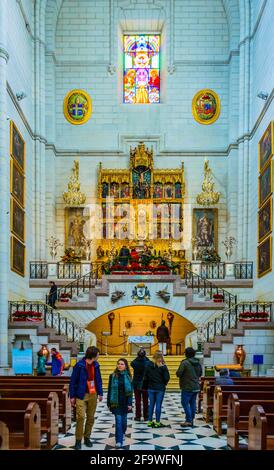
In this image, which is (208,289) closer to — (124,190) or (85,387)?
(124,190)

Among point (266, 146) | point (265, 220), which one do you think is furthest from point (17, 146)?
point (265, 220)

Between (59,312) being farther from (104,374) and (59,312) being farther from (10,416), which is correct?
(10,416)

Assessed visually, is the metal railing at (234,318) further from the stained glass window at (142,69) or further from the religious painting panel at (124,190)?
the stained glass window at (142,69)

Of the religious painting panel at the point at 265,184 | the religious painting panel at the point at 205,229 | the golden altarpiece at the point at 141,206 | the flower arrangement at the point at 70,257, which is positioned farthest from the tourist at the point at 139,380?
the religious painting panel at the point at 205,229

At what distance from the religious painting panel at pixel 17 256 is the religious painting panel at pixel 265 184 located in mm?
9969

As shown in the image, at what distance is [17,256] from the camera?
27.5 meters

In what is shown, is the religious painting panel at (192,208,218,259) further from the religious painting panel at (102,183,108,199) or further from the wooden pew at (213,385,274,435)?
the wooden pew at (213,385,274,435)

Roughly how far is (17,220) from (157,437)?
637 inches

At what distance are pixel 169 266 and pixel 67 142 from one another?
959 cm

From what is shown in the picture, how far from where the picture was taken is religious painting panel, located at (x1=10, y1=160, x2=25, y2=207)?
87.1ft

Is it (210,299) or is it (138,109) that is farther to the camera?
(138,109)
